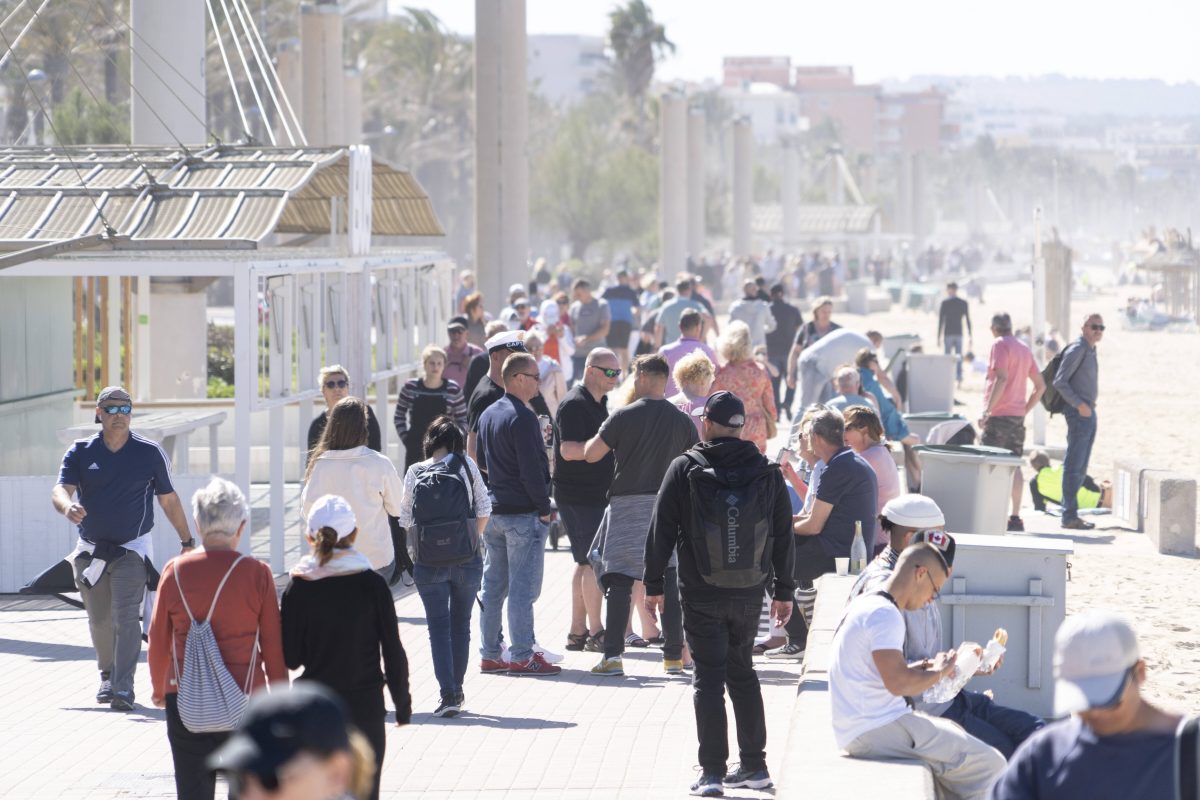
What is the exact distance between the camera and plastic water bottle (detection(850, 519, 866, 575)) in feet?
29.8

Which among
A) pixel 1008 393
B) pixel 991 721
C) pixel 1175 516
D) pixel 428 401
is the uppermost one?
pixel 428 401

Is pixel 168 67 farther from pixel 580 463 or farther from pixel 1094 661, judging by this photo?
pixel 1094 661

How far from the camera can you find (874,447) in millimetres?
9859

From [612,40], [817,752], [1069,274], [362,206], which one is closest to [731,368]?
[362,206]

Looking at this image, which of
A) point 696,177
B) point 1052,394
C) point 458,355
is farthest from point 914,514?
point 696,177

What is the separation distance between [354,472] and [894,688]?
10.4 feet

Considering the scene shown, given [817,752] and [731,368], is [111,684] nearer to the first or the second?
[817,752]

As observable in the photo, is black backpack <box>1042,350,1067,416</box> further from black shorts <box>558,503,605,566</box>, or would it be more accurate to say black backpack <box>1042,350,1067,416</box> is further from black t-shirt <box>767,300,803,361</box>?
black t-shirt <box>767,300,803,361</box>

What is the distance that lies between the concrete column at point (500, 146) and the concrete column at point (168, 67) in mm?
4934

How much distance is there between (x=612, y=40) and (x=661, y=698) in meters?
79.3

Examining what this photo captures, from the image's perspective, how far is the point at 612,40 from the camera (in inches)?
3391

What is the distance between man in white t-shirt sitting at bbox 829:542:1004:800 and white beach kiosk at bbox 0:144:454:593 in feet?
19.1

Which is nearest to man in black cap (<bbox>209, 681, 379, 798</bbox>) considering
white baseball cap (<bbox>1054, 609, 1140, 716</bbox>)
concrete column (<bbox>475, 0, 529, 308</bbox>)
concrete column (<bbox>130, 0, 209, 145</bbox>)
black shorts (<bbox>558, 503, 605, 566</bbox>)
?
white baseball cap (<bbox>1054, 609, 1140, 716</bbox>)

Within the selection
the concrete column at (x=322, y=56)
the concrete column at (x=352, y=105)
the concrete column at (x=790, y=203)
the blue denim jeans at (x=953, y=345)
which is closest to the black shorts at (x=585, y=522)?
the blue denim jeans at (x=953, y=345)
